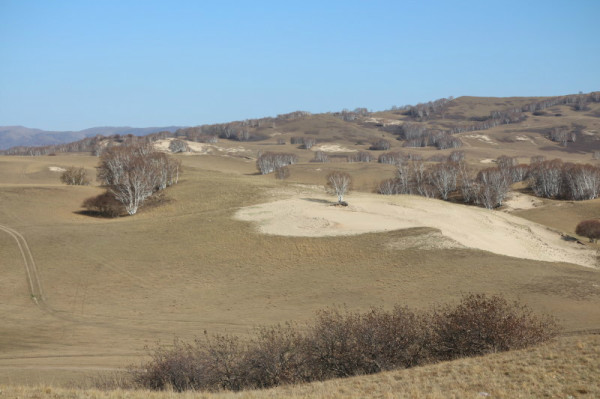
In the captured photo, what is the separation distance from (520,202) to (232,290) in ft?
241

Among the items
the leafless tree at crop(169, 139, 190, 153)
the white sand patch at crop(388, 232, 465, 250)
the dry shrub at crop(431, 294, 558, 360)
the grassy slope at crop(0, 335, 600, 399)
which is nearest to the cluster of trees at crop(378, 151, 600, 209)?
the white sand patch at crop(388, 232, 465, 250)

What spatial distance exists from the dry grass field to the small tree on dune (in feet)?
23.5

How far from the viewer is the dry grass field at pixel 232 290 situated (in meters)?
19.5

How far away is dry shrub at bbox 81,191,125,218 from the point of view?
75188mm

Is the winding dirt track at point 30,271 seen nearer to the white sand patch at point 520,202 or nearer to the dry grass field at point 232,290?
the dry grass field at point 232,290

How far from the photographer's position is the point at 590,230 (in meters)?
70.5

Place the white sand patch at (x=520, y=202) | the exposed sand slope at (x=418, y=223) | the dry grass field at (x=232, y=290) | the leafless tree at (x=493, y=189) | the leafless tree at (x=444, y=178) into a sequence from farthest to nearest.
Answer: the leafless tree at (x=444, y=178) < the leafless tree at (x=493, y=189) < the white sand patch at (x=520, y=202) < the exposed sand slope at (x=418, y=223) < the dry grass field at (x=232, y=290)

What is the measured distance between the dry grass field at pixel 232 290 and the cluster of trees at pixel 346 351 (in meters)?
1.85

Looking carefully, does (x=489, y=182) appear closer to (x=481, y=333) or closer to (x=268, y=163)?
(x=268, y=163)

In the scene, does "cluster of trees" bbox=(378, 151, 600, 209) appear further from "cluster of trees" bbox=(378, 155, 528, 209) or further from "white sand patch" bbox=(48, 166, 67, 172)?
"white sand patch" bbox=(48, 166, 67, 172)

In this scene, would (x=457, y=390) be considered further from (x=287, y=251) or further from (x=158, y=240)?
(x=158, y=240)

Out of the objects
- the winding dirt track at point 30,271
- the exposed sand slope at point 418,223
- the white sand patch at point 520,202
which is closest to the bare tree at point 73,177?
the winding dirt track at point 30,271

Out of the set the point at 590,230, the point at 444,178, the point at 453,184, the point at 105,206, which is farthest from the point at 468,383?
the point at 453,184

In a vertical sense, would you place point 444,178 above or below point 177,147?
below
